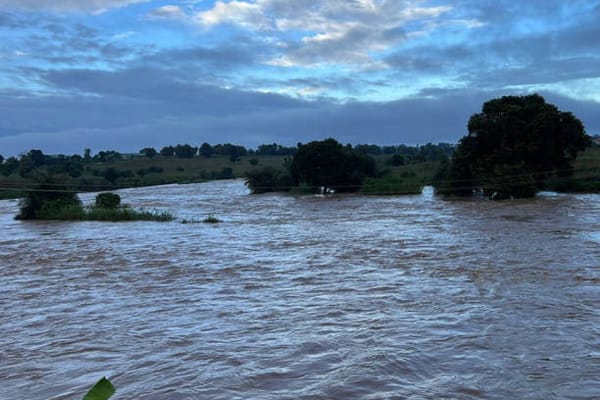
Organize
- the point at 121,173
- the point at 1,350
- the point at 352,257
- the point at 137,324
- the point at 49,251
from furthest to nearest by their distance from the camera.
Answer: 1. the point at 121,173
2. the point at 49,251
3. the point at 352,257
4. the point at 137,324
5. the point at 1,350

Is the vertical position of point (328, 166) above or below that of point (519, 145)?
below

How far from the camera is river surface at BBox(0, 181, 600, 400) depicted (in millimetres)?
4801

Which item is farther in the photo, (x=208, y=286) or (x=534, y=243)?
(x=534, y=243)

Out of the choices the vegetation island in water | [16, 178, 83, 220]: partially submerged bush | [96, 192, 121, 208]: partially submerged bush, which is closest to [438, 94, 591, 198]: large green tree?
the vegetation island in water

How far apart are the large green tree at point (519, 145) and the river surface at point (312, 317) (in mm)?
12125

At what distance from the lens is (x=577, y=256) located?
36.5 ft

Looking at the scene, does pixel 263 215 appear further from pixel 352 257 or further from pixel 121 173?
pixel 121 173

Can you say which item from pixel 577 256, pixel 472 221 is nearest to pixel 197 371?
pixel 577 256

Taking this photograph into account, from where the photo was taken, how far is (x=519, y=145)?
28.3 meters

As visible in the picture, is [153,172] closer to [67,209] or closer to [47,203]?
[47,203]

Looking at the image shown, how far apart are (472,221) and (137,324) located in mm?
15078

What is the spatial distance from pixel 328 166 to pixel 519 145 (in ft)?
46.6

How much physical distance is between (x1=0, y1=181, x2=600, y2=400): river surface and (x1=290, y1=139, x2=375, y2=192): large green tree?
22.9m

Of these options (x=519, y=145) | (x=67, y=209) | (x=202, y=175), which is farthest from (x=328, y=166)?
(x=202, y=175)
